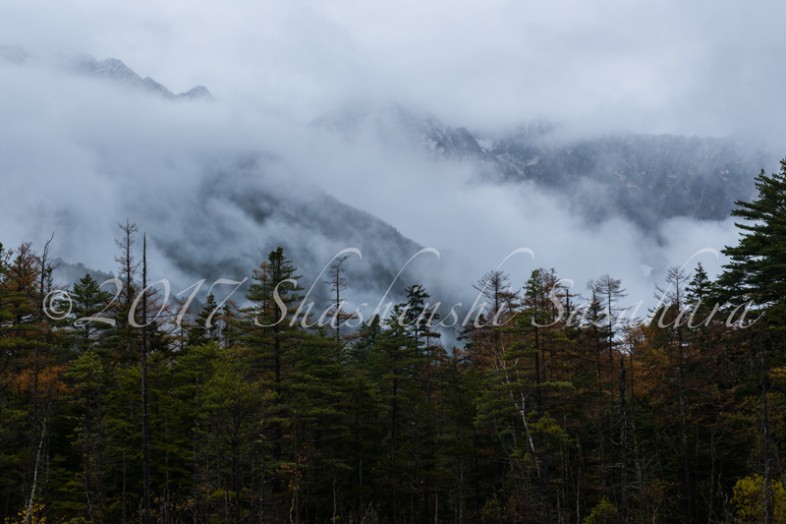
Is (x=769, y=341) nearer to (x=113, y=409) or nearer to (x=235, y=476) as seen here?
(x=235, y=476)

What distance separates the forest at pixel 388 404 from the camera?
27938 mm

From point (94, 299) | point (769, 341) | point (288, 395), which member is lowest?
point (288, 395)

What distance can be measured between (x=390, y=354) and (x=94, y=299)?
2176 centimetres

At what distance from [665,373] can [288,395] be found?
72.8 ft

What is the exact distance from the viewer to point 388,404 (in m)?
39.0

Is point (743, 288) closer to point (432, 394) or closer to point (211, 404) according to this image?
point (432, 394)

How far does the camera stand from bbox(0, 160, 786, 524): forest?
27938 mm

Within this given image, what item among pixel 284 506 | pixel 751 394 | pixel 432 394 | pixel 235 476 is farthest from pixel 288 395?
pixel 751 394

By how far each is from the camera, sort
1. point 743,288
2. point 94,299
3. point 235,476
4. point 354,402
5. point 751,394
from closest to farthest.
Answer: point 235,476
point 751,394
point 743,288
point 354,402
point 94,299

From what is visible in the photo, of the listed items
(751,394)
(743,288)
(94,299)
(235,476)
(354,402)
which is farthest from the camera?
(94,299)

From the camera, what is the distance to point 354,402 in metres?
39.1

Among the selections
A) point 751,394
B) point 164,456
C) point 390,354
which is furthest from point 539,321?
point 164,456

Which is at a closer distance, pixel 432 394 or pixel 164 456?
pixel 164 456

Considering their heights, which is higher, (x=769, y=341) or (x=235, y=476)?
(x=769, y=341)
